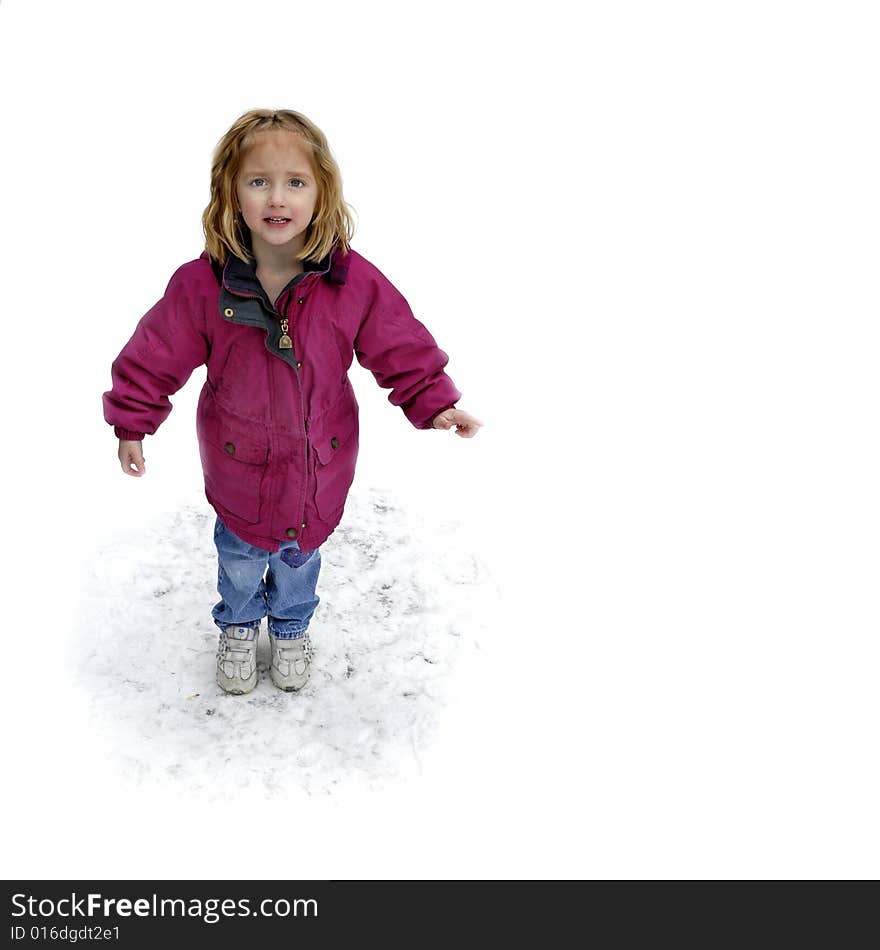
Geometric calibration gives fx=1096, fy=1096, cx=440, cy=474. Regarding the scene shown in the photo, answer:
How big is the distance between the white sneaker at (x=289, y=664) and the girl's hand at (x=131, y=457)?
2.70 ft

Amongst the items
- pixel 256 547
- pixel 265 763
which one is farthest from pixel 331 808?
pixel 256 547

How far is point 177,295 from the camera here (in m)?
2.87

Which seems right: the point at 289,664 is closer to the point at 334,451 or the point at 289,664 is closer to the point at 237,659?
the point at 237,659

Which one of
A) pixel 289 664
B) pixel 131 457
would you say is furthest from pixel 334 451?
pixel 289 664

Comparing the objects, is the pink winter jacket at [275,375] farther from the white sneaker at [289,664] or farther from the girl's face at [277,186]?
the white sneaker at [289,664]

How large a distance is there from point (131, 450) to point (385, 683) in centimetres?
116

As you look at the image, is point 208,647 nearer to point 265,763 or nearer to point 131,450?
point 265,763

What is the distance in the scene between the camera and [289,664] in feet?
11.9

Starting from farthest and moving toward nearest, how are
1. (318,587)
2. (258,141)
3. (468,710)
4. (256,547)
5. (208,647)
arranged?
(318,587)
(208,647)
(468,710)
(256,547)
(258,141)

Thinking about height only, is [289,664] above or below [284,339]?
below

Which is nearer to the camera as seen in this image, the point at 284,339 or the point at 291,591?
the point at 284,339

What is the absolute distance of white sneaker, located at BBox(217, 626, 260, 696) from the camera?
11.7 ft

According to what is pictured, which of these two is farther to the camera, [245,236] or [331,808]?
[331,808]

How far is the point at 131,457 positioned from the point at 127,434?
7 centimetres
